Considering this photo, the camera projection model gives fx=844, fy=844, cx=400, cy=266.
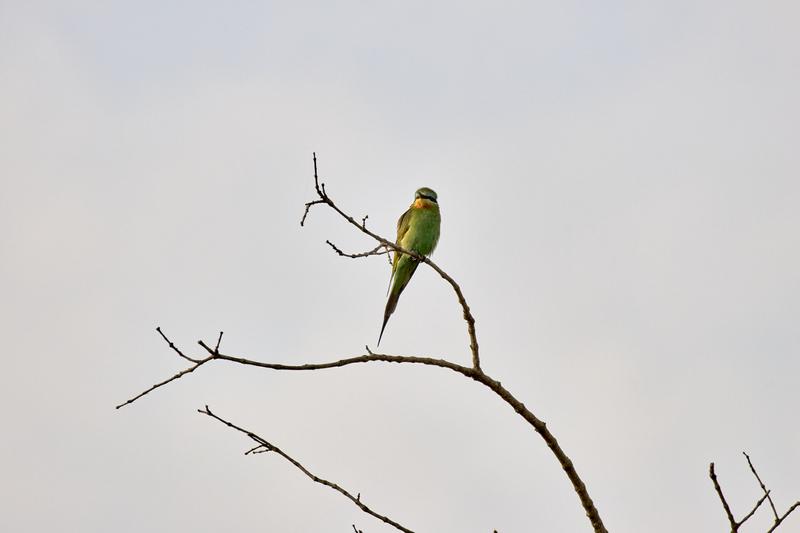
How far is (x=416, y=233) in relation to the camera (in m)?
8.19

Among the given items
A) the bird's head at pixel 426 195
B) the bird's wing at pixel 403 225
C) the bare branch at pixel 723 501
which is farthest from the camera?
the bird's head at pixel 426 195

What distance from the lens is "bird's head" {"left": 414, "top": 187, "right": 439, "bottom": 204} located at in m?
8.69

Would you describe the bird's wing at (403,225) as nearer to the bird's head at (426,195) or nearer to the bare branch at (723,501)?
the bird's head at (426,195)

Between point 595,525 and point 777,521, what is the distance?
0.65 m

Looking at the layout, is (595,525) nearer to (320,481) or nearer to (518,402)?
(518,402)

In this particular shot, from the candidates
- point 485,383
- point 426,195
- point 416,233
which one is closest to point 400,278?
point 416,233

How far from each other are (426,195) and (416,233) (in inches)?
27.7

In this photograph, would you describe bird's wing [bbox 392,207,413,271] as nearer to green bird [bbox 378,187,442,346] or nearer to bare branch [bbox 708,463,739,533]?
green bird [bbox 378,187,442,346]

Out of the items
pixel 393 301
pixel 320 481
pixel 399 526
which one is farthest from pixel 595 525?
pixel 393 301

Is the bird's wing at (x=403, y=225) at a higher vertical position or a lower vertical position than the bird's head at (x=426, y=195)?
lower

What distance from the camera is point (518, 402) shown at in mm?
3354

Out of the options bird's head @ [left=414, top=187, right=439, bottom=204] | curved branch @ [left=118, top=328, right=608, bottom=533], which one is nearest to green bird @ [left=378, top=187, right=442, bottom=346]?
bird's head @ [left=414, top=187, right=439, bottom=204]

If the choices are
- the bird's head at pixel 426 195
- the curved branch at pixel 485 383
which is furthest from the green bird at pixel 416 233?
the curved branch at pixel 485 383

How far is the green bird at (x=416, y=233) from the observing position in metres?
7.63
